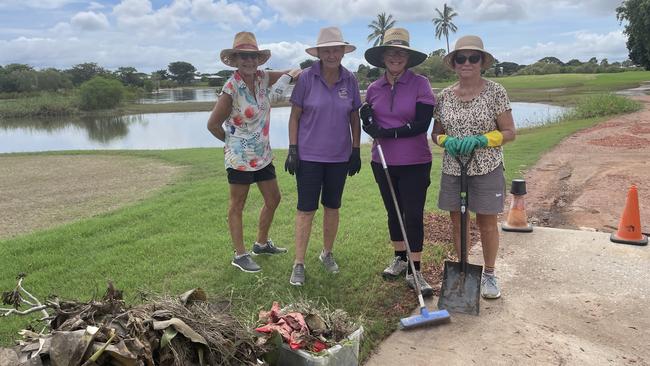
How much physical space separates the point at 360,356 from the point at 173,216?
14.4 ft

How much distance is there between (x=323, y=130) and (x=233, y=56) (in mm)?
1036

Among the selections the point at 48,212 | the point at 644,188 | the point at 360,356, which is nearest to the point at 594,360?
the point at 360,356

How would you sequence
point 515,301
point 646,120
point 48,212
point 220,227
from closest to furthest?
point 515,301 < point 220,227 < point 48,212 < point 646,120

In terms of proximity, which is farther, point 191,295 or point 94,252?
Answer: point 94,252

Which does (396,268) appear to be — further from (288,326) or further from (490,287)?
(288,326)

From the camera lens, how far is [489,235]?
4.05 m

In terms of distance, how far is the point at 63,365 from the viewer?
76.1 inches

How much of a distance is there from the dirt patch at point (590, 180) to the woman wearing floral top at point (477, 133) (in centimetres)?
270

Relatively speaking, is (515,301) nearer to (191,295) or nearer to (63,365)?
(191,295)

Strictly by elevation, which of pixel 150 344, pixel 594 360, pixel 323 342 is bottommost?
pixel 594 360

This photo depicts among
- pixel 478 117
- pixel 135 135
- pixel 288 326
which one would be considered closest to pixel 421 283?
pixel 478 117

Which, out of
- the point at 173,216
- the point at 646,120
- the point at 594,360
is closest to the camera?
the point at 594,360

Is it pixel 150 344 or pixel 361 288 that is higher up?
pixel 150 344

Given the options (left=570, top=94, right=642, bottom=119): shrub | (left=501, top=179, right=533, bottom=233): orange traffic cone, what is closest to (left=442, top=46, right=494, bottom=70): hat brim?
(left=501, top=179, right=533, bottom=233): orange traffic cone
